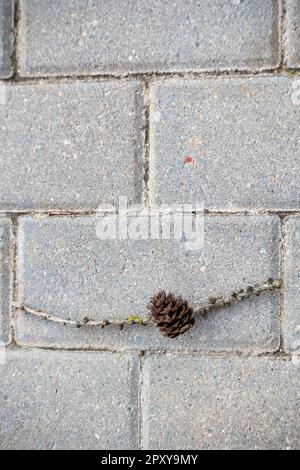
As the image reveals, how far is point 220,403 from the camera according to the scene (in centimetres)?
113

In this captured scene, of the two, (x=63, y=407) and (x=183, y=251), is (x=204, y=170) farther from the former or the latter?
(x=63, y=407)

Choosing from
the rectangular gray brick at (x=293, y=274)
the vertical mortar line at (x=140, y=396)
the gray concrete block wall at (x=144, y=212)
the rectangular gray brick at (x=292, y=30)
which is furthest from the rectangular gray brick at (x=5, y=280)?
the rectangular gray brick at (x=292, y=30)

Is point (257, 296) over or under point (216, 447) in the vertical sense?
over

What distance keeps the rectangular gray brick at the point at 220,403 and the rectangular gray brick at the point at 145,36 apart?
22.9 inches

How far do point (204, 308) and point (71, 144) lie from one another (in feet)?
1.36

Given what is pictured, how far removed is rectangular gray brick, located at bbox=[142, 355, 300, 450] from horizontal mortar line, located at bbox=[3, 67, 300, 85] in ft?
1.80

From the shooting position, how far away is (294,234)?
1102 mm

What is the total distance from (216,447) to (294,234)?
0.44m

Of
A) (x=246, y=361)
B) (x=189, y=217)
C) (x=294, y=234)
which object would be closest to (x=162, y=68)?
(x=189, y=217)

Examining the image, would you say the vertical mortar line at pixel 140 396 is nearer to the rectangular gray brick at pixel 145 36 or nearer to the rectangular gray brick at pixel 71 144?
the rectangular gray brick at pixel 71 144

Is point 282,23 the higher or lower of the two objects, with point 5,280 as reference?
higher

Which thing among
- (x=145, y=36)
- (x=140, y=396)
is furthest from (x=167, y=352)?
(x=145, y=36)

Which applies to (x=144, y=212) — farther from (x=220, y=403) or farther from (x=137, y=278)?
(x=220, y=403)

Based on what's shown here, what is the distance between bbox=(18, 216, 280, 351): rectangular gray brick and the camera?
43.8 inches
